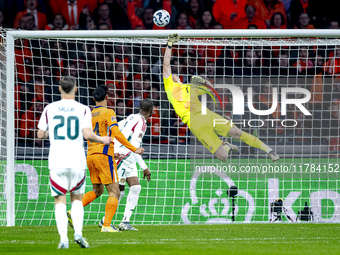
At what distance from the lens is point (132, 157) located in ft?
27.7

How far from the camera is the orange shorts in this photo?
7.23m

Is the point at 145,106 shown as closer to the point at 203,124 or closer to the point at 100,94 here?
the point at 100,94

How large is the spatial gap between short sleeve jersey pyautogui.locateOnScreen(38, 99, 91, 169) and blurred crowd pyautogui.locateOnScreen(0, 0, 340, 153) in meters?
4.18

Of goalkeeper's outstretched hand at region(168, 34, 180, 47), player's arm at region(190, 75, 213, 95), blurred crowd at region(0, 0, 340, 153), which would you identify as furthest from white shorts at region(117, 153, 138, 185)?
player's arm at region(190, 75, 213, 95)

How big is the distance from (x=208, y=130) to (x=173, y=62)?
12.0 ft

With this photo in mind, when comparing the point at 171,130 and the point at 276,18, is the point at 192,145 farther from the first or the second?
the point at 276,18

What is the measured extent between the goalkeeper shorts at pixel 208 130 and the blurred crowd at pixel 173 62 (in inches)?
15.3

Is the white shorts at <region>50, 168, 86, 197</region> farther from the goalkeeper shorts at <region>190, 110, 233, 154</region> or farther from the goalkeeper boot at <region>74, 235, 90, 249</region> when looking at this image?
the goalkeeper shorts at <region>190, 110, 233, 154</region>

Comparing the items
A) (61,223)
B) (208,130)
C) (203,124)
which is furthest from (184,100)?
(61,223)

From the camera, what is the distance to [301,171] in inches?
394

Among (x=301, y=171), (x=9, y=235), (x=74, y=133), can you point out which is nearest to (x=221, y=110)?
(x=301, y=171)

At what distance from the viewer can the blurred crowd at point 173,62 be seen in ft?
33.8

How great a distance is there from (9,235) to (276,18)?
32.2ft

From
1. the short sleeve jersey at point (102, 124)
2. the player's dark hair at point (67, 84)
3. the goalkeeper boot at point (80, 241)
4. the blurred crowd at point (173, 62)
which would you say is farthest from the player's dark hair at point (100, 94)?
the goalkeeper boot at point (80, 241)
